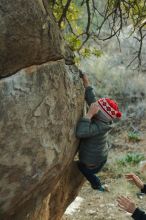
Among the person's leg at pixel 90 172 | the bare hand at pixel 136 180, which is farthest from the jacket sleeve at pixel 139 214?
the person's leg at pixel 90 172

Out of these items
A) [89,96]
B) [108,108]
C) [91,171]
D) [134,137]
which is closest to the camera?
[108,108]

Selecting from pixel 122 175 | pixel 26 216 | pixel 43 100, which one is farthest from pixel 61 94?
pixel 122 175

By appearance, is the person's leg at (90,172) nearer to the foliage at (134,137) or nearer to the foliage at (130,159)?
the foliage at (130,159)

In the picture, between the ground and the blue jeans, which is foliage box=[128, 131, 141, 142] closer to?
the ground

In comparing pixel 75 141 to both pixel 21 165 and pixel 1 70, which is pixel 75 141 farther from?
pixel 1 70

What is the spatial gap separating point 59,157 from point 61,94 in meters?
0.62

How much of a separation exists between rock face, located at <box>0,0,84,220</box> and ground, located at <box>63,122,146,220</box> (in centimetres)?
360

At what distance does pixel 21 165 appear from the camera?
4.11 metres

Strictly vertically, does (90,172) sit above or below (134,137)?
above

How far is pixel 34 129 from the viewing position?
162 inches

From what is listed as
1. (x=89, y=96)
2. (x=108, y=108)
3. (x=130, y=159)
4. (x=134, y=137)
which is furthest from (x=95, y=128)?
(x=134, y=137)

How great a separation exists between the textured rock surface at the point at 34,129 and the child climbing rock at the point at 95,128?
0.13 metres

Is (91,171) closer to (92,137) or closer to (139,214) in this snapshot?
(92,137)

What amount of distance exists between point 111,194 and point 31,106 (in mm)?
5542
